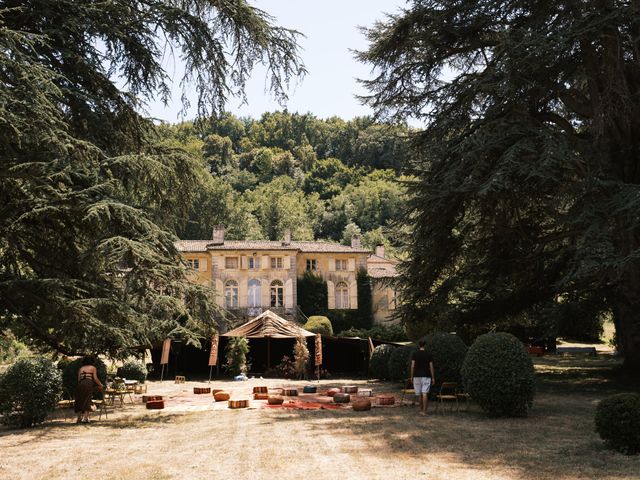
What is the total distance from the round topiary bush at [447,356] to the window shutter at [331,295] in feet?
107

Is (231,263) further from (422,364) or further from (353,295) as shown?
(422,364)

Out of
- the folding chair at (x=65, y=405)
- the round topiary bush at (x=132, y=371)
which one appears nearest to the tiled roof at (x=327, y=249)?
the round topiary bush at (x=132, y=371)

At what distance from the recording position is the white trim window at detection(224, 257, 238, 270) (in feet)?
148

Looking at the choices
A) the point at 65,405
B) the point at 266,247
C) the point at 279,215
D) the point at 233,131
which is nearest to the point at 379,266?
the point at 266,247

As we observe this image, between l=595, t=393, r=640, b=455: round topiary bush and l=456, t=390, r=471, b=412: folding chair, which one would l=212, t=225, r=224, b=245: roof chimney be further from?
l=595, t=393, r=640, b=455: round topiary bush

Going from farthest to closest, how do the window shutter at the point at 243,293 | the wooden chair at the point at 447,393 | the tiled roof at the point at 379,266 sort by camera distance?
1. the tiled roof at the point at 379,266
2. the window shutter at the point at 243,293
3. the wooden chair at the point at 447,393

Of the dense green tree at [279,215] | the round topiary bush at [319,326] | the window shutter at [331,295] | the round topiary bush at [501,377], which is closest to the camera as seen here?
the round topiary bush at [501,377]

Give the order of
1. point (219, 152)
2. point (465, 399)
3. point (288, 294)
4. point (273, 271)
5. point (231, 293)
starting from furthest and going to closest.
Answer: point (219, 152) → point (273, 271) → point (288, 294) → point (231, 293) → point (465, 399)

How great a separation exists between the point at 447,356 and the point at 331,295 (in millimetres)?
33153

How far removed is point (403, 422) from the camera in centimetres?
1055

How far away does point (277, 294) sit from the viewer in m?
45.6

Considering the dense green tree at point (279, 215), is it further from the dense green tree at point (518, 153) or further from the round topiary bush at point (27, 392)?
the round topiary bush at point (27, 392)

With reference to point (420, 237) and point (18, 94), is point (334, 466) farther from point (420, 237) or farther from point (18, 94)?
point (420, 237)

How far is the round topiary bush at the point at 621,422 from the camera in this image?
7363 millimetres
